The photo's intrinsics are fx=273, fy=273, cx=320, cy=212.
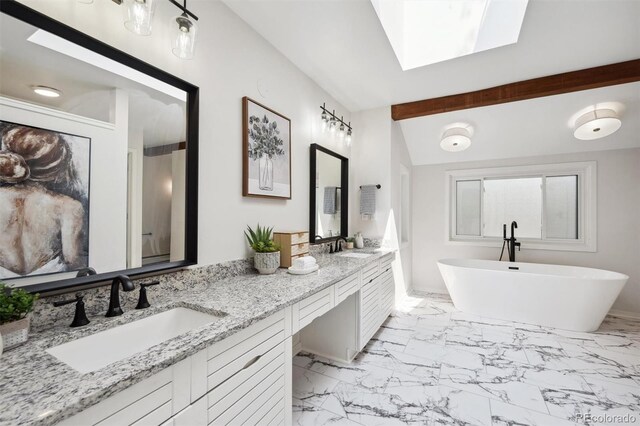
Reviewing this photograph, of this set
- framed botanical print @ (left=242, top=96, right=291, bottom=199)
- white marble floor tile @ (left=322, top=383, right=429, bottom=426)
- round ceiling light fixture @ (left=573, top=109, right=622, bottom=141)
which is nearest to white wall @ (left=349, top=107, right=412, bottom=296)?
framed botanical print @ (left=242, top=96, right=291, bottom=199)

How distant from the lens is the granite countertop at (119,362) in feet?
1.98

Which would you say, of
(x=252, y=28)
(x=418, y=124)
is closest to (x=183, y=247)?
(x=252, y=28)

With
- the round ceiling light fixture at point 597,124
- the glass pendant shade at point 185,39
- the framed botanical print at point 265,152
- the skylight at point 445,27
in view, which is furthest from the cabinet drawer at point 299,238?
the round ceiling light fixture at point 597,124

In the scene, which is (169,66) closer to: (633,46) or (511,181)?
(633,46)

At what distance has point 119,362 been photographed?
0.77 metres

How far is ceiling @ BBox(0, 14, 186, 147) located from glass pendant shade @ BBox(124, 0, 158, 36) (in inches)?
9.2

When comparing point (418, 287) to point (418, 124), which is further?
point (418, 287)

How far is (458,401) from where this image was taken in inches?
74.4

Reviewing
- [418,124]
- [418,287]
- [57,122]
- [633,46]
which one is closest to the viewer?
[57,122]

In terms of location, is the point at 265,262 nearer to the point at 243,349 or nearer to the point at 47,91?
the point at 243,349

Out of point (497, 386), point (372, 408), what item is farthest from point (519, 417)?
point (372, 408)

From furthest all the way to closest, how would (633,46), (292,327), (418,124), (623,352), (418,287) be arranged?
(418,287), (418,124), (623,352), (633,46), (292,327)

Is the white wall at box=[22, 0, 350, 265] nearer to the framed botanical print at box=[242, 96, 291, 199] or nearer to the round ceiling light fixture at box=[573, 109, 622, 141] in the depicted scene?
the framed botanical print at box=[242, 96, 291, 199]

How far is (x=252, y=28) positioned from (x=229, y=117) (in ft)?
2.51
